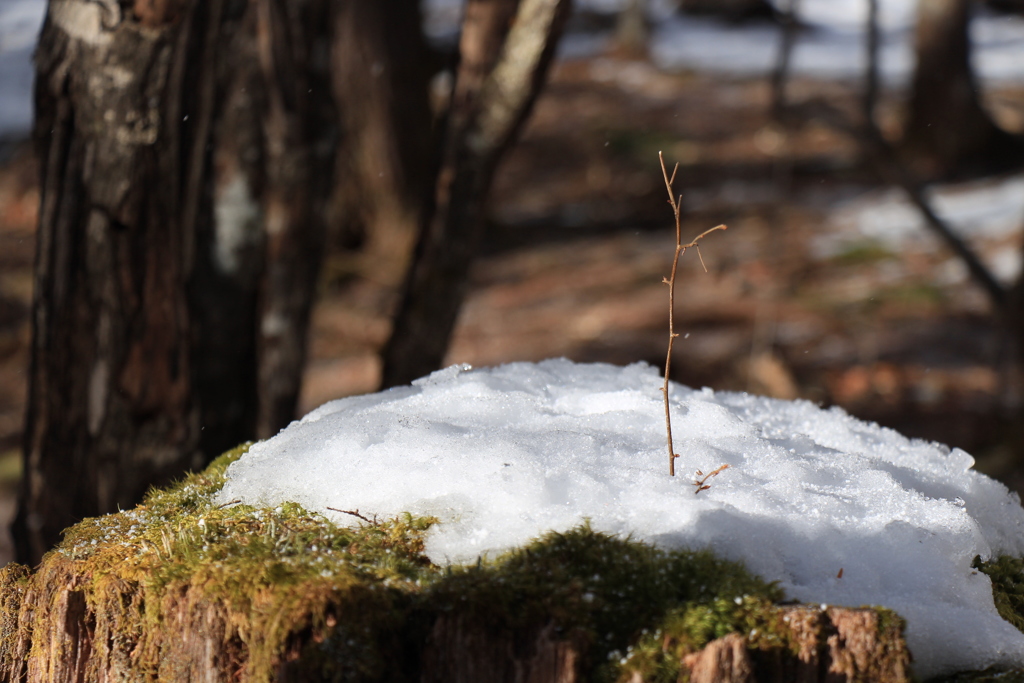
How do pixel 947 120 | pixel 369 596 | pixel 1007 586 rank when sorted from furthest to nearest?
pixel 947 120 < pixel 1007 586 < pixel 369 596

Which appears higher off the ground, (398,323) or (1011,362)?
(398,323)

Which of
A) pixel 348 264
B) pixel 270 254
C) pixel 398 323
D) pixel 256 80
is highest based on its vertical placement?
pixel 256 80

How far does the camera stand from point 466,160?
3010 mm

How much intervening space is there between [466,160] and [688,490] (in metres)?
1.88

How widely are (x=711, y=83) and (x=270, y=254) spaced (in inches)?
511

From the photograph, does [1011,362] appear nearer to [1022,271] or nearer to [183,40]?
[1022,271]

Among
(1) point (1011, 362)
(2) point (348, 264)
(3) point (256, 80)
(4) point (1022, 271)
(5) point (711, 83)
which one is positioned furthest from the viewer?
(5) point (711, 83)

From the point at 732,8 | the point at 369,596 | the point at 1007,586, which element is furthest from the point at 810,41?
the point at 369,596

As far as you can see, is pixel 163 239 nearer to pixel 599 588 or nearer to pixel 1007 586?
pixel 599 588

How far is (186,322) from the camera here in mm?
2676

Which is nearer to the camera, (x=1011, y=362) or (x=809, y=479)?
(x=809, y=479)

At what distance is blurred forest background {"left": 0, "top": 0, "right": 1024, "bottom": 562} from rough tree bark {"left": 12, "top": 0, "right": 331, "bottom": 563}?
1 cm

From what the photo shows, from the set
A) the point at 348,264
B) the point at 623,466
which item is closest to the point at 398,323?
the point at 623,466

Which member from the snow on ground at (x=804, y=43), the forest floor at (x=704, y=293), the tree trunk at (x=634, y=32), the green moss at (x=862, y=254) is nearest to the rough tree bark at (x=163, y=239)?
the forest floor at (x=704, y=293)
